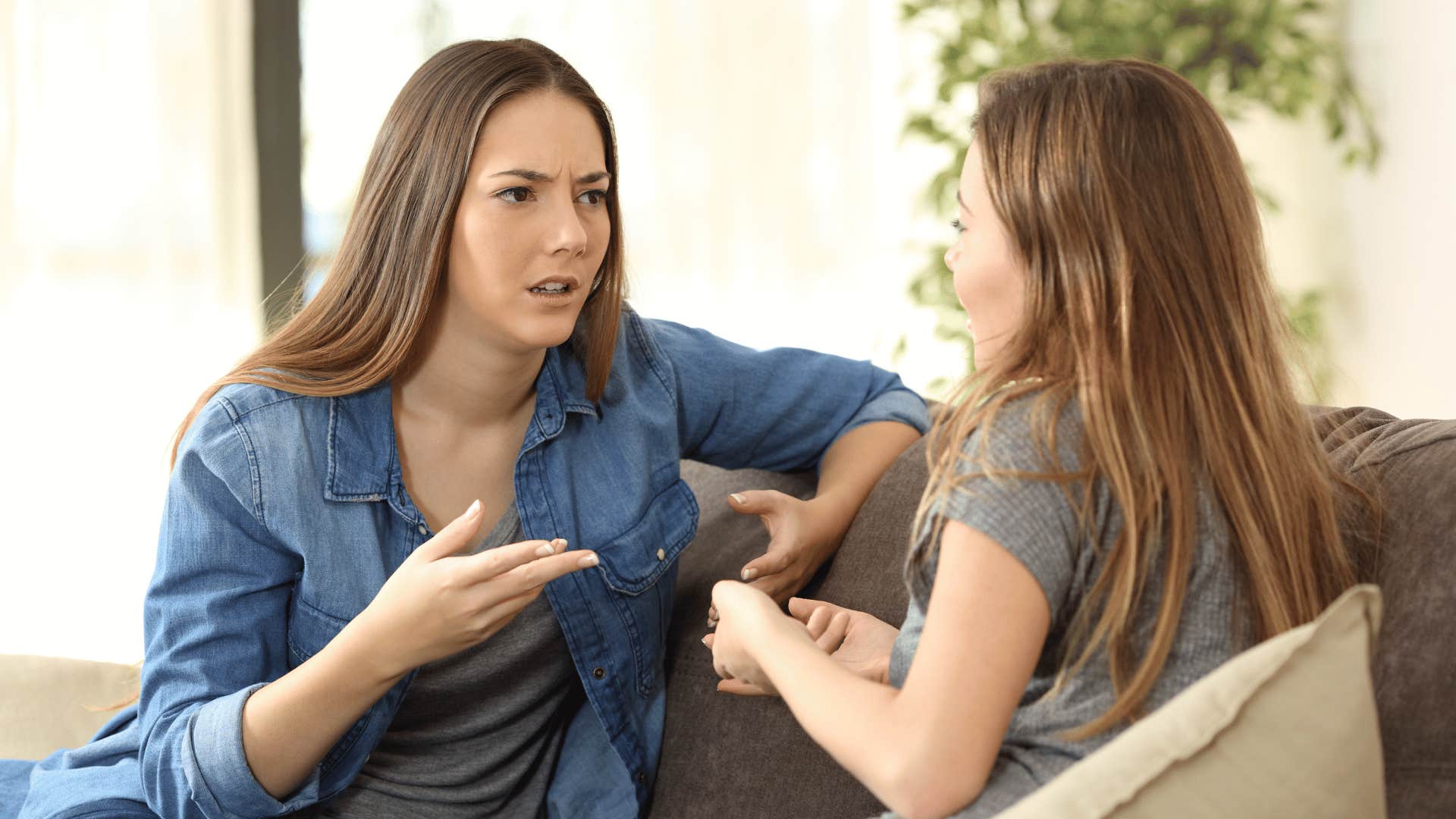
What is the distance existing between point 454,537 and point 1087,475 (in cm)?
57

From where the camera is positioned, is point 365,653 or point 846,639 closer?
point 365,653

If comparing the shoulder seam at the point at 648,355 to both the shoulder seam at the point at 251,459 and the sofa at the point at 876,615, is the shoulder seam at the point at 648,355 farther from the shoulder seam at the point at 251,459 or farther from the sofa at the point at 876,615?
the shoulder seam at the point at 251,459

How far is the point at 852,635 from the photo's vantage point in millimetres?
1288

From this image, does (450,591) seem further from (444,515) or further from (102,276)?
(102,276)

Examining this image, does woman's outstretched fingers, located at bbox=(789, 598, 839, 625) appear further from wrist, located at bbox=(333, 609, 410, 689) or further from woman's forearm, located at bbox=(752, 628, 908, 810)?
wrist, located at bbox=(333, 609, 410, 689)

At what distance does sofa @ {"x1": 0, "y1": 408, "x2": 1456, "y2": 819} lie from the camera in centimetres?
101

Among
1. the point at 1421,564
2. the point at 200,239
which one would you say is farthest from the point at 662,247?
the point at 1421,564

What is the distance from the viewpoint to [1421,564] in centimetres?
105

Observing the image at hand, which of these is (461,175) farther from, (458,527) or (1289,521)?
(1289,521)

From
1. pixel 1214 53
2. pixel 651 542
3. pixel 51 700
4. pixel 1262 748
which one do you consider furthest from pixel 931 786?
pixel 1214 53

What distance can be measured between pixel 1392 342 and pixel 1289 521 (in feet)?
6.77

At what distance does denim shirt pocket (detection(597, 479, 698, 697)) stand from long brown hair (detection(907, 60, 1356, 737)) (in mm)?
529

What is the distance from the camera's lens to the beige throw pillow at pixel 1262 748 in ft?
2.61

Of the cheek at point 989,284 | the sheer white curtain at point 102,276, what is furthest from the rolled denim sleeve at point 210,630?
the sheer white curtain at point 102,276
